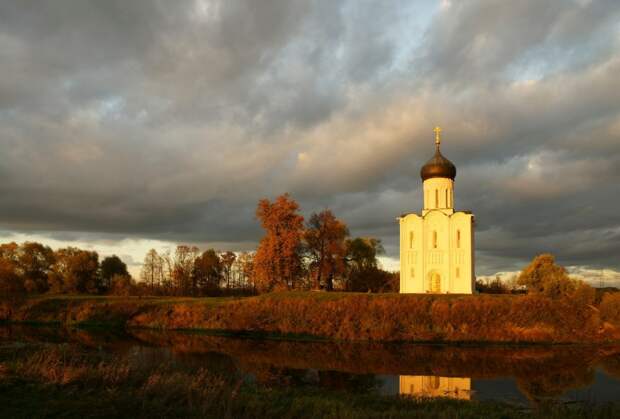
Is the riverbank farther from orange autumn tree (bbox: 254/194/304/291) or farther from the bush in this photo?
orange autumn tree (bbox: 254/194/304/291)

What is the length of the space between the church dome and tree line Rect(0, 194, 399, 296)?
9491 mm

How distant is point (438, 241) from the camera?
143 ft

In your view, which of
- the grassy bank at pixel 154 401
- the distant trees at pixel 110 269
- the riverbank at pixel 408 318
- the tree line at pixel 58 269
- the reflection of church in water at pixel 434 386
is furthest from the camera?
the distant trees at pixel 110 269

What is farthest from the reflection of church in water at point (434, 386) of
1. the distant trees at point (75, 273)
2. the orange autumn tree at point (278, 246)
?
the distant trees at point (75, 273)

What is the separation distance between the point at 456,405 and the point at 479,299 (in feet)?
67.8

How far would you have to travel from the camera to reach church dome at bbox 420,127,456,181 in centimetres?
4475

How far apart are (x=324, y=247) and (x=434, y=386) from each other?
28.3 meters

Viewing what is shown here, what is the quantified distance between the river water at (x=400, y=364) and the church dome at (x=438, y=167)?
62.8 feet

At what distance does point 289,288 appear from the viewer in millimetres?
42781

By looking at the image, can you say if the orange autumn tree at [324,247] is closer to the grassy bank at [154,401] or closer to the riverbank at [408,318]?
the riverbank at [408,318]

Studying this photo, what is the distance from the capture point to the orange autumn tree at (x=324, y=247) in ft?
151

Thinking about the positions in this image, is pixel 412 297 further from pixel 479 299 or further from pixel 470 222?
pixel 470 222

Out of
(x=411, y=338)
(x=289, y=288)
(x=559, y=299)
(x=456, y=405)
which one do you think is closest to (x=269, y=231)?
(x=289, y=288)

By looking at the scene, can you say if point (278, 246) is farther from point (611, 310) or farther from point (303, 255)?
point (611, 310)
